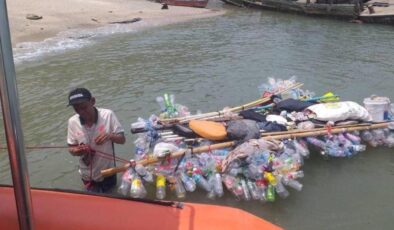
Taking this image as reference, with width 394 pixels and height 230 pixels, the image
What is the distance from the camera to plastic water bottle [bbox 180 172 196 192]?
19.7ft

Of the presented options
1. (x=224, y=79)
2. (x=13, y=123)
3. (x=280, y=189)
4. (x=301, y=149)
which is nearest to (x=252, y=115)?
(x=301, y=149)

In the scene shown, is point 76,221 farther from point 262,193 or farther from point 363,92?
point 363,92

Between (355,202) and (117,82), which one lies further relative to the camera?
(117,82)

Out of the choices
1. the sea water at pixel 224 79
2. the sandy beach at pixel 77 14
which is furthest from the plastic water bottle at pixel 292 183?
the sandy beach at pixel 77 14

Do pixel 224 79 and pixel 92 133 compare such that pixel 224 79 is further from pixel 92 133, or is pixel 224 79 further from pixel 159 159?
pixel 92 133

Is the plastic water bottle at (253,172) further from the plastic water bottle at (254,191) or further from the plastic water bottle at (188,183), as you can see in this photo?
the plastic water bottle at (188,183)

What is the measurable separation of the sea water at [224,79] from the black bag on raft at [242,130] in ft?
A: 2.95

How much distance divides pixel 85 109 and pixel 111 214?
1944 mm

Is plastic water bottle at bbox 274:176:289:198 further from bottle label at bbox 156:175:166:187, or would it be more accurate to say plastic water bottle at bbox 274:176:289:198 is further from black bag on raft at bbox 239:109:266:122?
black bag on raft at bbox 239:109:266:122

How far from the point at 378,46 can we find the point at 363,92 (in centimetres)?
783

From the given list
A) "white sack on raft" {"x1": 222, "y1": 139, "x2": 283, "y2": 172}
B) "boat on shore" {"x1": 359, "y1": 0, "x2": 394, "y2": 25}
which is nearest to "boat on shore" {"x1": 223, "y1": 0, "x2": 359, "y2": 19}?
"boat on shore" {"x1": 359, "y1": 0, "x2": 394, "y2": 25}

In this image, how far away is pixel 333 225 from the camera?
5703 mm

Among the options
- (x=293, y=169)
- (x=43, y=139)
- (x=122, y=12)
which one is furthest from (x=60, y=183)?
(x=122, y=12)

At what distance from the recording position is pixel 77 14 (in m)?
28.0
